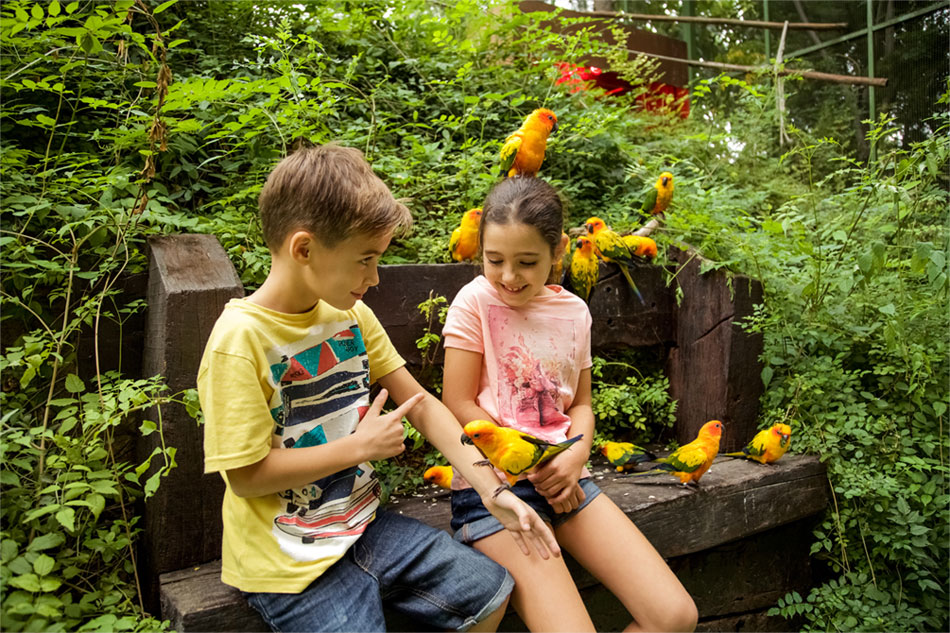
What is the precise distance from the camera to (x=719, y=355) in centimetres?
286

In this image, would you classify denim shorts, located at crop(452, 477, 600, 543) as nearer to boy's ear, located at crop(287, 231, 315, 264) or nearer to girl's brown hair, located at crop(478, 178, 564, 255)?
girl's brown hair, located at crop(478, 178, 564, 255)

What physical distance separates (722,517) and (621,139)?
2.52 m

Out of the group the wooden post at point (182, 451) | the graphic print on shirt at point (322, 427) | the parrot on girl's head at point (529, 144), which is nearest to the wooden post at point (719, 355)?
the parrot on girl's head at point (529, 144)

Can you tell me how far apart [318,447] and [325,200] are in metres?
0.62

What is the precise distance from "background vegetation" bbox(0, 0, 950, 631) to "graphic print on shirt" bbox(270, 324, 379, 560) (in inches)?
14.1

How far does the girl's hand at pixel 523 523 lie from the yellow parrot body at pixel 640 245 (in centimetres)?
163

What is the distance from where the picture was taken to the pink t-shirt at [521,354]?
6.66ft

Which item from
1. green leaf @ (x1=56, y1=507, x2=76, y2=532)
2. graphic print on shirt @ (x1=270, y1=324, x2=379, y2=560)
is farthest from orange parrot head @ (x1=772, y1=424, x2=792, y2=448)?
green leaf @ (x1=56, y1=507, x2=76, y2=532)

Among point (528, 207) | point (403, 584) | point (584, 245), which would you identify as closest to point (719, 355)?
point (584, 245)

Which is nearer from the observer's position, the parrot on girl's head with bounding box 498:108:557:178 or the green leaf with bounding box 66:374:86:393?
the green leaf with bounding box 66:374:86:393

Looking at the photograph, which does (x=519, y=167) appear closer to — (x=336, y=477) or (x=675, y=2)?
(x=336, y=477)

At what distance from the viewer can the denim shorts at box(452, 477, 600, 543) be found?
71.7 inches

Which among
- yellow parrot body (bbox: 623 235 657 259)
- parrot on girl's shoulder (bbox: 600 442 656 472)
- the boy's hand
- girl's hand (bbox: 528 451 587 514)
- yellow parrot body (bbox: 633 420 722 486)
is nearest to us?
the boy's hand

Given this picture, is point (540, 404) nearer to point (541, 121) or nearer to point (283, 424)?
point (283, 424)
